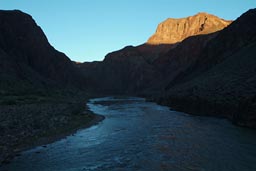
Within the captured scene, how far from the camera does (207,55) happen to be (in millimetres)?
88688

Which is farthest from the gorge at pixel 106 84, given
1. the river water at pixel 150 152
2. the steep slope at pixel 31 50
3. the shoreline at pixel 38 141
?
the river water at pixel 150 152

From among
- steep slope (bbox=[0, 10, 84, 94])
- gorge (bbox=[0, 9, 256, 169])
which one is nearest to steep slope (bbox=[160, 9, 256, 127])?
gorge (bbox=[0, 9, 256, 169])

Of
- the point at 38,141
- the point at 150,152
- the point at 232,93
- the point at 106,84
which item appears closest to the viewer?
the point at 150,152

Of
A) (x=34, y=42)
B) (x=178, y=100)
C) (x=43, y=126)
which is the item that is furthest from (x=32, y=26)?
(x=43, y=126)

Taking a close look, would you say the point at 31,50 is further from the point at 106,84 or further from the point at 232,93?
the point at 232,93

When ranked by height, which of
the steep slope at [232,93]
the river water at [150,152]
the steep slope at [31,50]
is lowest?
the river water at [150,152]

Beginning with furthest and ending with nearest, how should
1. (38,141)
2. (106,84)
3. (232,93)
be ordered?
(106,84) < (232,93) < (38,141)

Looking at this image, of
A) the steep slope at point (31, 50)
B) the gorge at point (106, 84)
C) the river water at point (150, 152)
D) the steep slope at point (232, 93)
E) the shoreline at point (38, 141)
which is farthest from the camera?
the steep slope at point (31, 50)

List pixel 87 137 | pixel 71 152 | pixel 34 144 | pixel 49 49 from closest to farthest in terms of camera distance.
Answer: pixel 71 152
pixel 34 144
pixel 87 137
pixel 49 49

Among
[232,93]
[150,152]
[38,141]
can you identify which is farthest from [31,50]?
[150,152]

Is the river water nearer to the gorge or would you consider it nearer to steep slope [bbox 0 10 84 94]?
the gorge

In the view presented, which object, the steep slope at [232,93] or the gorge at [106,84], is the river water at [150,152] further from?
the steep slope at [232,93]

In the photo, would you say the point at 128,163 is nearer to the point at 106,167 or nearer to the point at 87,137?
the point at 106,167

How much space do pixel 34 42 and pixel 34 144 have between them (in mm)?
113349
